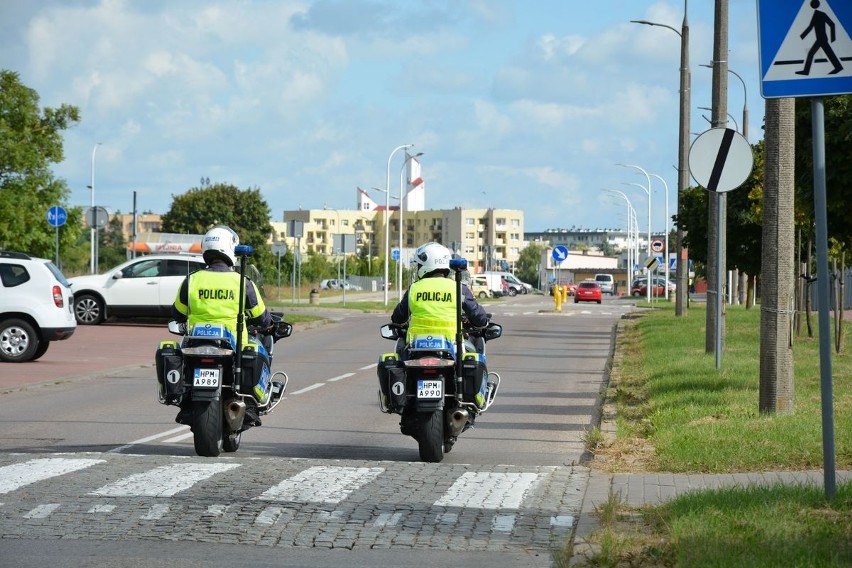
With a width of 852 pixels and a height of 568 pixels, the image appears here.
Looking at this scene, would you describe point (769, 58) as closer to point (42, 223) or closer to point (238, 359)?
point (238, 359)

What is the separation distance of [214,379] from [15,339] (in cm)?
1271

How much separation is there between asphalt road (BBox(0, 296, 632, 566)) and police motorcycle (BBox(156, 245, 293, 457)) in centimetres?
32

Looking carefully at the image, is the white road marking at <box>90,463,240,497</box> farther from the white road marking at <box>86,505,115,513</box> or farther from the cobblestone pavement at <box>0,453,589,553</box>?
the white road marking at <box>86,505,115,513</box>

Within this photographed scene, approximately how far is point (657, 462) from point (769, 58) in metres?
3.49

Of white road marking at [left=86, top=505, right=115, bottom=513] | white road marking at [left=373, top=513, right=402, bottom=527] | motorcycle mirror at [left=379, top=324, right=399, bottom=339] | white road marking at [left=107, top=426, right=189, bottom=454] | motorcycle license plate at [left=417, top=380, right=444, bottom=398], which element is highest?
motorcycle mirror at [left=379, top=324, right=399, bottom=339]

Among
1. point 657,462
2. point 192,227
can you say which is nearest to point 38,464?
point 657,462

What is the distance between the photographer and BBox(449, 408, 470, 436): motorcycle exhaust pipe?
10656 mm

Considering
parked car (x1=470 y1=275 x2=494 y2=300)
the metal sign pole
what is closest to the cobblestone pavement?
the metal sign pole

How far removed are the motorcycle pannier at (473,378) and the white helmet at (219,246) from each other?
6.72 feet

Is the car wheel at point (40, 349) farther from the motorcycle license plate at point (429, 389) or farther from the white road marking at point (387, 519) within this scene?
the white road marking at point (387, 519)

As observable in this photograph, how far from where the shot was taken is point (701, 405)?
1348 centimetres

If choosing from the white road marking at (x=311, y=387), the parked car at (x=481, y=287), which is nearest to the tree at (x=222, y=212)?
the parked car at (x=481, y=287)

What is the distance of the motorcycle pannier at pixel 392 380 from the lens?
1055 cm

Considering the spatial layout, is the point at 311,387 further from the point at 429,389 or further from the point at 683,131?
the point at 683,131
